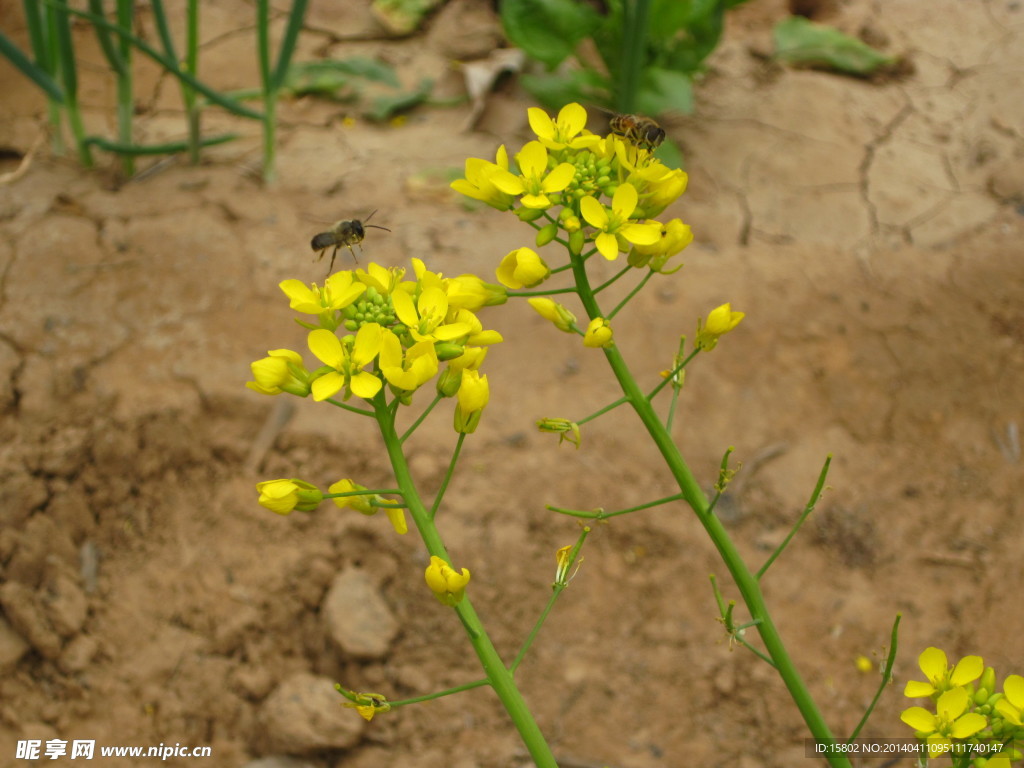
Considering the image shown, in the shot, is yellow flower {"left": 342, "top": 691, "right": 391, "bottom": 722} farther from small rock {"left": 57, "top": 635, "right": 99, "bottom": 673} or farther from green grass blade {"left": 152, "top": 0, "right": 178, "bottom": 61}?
green grass blade {"left": 152, "top": 0, "right": 178, "bottom": 61}

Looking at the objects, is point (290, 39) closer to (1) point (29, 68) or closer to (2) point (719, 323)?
(1) point (29, 68)

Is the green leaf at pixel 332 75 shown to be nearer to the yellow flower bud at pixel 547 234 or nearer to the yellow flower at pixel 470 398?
the yellow flower bud at pixel 547 234

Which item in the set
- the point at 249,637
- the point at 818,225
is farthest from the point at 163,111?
the point at 818,225

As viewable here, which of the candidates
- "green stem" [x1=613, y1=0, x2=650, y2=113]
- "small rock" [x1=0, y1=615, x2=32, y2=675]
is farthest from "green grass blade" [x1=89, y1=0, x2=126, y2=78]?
"small rock" [x1=0, y1=615, x2=32, y2=675]

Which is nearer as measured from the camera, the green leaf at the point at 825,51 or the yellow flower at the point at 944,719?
the yellow flower at the point at 944,719

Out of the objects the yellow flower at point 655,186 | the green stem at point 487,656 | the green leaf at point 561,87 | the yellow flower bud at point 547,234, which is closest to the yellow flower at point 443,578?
the green stem at point 487,656

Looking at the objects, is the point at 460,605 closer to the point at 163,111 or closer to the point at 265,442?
the point at 265,442
